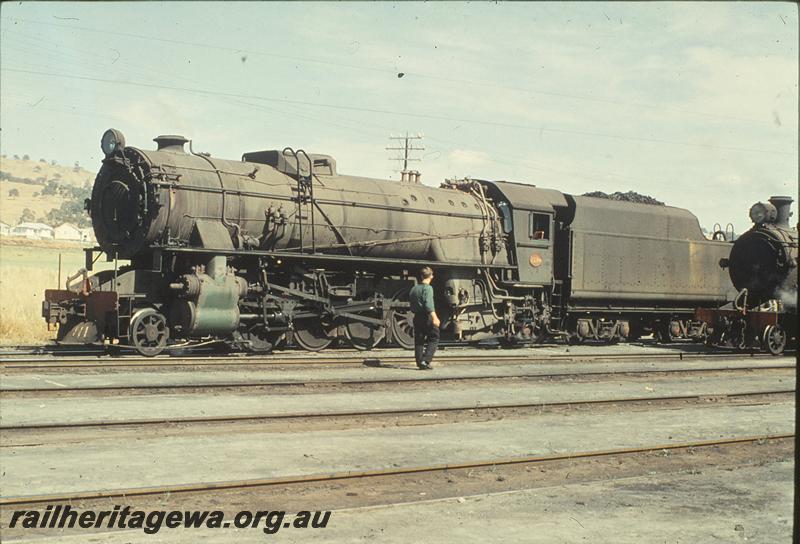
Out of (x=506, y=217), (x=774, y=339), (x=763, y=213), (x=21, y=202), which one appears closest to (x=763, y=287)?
(x=774, y=339)

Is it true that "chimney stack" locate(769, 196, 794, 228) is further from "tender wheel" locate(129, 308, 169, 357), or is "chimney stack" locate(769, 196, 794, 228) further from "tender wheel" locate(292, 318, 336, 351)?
"tender wheel" locate(129, 308, 169, 357)

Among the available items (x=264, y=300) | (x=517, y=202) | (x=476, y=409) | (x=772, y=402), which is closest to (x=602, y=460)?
(x=476, y=409)

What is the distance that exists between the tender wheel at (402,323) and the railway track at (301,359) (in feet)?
4.26

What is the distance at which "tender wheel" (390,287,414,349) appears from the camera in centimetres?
1936

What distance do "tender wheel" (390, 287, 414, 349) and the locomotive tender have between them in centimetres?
4

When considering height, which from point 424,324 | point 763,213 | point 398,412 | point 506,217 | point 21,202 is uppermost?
point 21,202

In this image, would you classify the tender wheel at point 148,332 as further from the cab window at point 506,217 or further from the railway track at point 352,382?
the cab window at point 506,217

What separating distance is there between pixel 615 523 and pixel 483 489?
1350 millimetres

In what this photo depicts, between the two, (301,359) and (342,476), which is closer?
(342,476)

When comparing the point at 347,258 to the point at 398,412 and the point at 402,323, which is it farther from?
the point at 398,412

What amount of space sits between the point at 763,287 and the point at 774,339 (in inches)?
53.0

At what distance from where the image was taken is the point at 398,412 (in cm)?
1081

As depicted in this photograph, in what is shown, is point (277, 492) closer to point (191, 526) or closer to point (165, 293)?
point (191, 526)

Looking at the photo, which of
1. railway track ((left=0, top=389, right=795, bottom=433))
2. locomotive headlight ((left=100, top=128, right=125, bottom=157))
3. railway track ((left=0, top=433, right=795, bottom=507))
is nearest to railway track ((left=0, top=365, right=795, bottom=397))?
railway track ((left=0, top=389, right=795, bottom=433))
